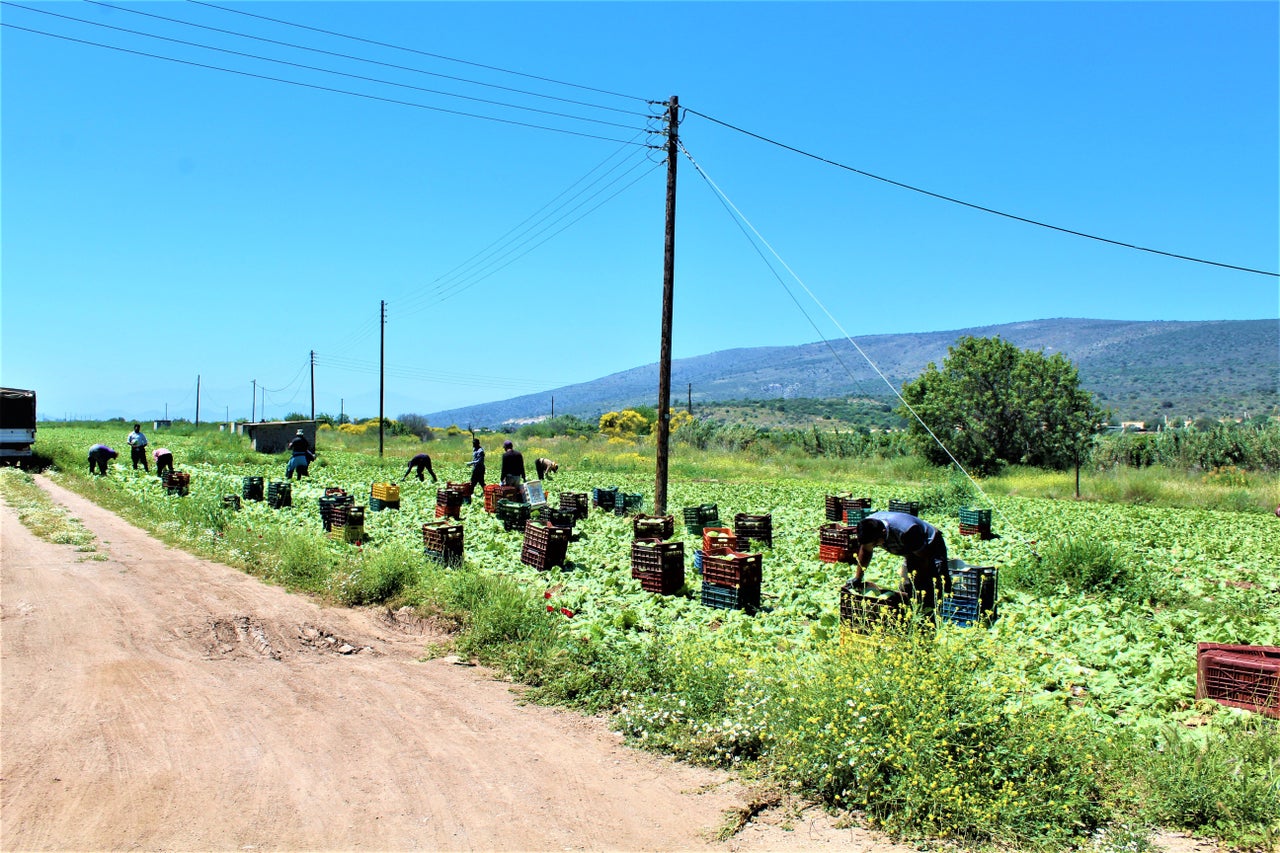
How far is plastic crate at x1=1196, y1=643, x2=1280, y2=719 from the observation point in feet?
22.3

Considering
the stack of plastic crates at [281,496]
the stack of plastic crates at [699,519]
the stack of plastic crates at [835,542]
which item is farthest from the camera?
the stack of plastic crates at [281,496]

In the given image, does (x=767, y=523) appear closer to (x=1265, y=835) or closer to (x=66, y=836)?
(x=1265, y=835)

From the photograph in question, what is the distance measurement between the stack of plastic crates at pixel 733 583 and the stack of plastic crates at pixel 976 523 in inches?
349

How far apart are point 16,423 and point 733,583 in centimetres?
3252

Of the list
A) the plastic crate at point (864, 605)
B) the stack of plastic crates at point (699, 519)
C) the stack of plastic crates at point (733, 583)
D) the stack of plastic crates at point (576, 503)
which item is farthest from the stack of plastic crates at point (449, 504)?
the plastic crate at point (864, 605)

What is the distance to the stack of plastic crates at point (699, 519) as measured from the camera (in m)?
18.8

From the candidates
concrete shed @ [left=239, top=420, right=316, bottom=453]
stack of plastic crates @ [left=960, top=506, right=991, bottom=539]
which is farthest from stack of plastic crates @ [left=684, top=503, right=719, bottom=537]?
concrete shed @ [left=239, top=420, right=316, bottom=453]

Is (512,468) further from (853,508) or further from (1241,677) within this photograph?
(1241,677)

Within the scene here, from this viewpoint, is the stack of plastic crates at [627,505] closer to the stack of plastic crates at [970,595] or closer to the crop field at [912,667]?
the crop field at [912,667]

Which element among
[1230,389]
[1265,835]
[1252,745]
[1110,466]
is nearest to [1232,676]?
[1252,745]

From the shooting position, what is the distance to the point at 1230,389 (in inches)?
4641

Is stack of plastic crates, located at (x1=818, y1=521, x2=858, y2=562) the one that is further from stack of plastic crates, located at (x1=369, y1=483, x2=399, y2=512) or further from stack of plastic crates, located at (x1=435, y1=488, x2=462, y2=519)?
stack of plastic crates, located at (x1=369, y1=483, x2=399, y2=512)

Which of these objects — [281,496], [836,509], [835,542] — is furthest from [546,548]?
[281,496]

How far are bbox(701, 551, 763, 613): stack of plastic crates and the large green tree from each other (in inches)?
1323
